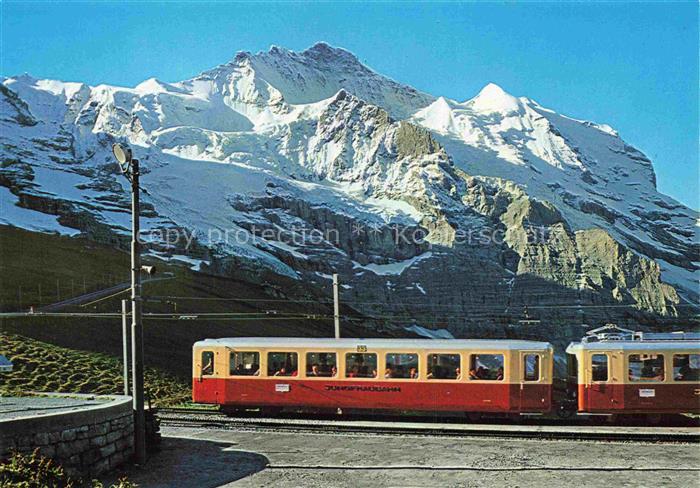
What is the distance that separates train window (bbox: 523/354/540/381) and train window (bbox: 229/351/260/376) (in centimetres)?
904

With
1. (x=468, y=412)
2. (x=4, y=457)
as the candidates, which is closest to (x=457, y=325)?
(x=468, y=412)

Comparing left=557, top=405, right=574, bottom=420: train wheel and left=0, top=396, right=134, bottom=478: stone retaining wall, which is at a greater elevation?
left=0, top=396, right=134, bottom=478: stone retaining wall

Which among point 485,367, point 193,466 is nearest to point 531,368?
point 485,367

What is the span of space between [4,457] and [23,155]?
7754 inches

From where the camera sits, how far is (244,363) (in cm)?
2761

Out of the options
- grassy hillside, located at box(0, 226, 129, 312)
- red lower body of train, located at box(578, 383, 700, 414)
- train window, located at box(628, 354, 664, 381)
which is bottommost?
red lower body of train, located at box(578, 383, 700, 414)

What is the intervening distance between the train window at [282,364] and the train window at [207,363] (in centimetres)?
219

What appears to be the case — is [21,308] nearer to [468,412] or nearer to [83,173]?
[468,412]

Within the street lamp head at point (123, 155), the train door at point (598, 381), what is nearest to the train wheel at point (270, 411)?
the train door at point (598, 381)

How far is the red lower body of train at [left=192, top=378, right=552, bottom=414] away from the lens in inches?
1016

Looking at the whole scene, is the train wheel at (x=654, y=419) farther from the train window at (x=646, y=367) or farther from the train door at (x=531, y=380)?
the train door at (x=531, y=380)

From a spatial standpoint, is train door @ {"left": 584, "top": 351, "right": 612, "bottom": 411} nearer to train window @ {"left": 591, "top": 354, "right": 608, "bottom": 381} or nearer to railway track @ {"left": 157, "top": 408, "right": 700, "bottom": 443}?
train window @ {"left": 591, "top": 354, "right": 608, "bottom": 381}

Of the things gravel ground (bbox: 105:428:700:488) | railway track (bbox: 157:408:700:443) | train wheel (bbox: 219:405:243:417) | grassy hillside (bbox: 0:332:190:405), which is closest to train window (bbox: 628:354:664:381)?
railway track (bbox: 157:408:700:443)

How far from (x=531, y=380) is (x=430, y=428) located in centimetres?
396
